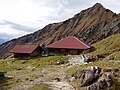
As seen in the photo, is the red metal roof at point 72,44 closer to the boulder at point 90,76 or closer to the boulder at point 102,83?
the boulder at point 90,76

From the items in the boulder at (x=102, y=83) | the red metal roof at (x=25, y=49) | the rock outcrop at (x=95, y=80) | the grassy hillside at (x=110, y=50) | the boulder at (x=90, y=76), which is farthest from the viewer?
the red metal roof at (x=25, y=49)

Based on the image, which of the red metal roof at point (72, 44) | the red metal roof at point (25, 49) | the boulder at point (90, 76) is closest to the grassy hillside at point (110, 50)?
the red metal roof at point (72, 44)

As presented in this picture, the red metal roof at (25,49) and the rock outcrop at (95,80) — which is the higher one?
the red metal roof at (25,49)

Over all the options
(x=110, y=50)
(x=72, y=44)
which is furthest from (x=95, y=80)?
(x=72, y=44)

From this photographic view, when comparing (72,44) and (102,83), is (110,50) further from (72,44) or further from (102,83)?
(102,83)

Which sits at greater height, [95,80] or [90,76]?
[90,76]

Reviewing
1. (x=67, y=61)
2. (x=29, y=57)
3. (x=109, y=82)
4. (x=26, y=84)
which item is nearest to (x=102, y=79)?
(x=109, y=82)

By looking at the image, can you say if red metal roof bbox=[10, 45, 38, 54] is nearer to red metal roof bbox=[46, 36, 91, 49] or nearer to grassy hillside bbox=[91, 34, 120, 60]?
red metal roof bbox=[46, 36, 91, 49]

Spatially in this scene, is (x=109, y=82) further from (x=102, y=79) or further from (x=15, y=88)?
(x=15, y=88)

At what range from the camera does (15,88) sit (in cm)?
3703

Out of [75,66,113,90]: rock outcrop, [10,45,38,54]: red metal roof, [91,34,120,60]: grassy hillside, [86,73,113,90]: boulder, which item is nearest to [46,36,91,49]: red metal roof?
[91,34,120,60]: grassy hillside

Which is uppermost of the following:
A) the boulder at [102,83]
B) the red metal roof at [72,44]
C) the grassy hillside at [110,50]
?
the red metal roof at [72,44]

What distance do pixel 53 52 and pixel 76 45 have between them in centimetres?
911

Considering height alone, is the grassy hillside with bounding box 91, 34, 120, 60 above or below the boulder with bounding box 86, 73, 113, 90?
above
